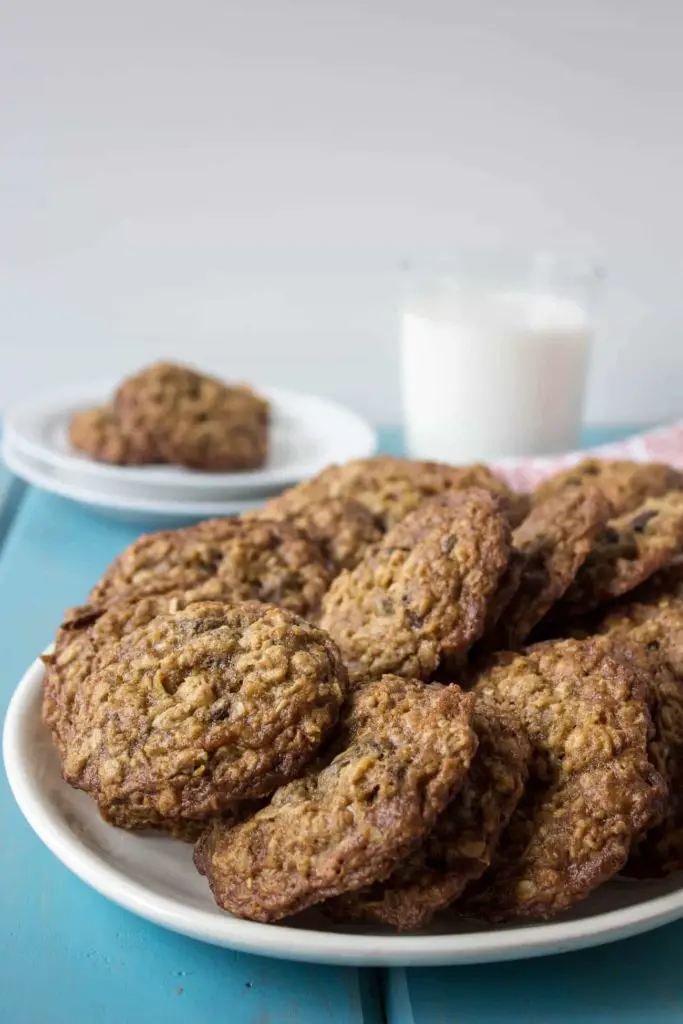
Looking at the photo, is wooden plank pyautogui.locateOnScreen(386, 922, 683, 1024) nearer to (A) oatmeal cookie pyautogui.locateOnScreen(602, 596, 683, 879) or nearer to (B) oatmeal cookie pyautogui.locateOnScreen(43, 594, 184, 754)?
(A) oatmeal cookie pyautogui.locateOnScreen(602, 596, 683, 879)

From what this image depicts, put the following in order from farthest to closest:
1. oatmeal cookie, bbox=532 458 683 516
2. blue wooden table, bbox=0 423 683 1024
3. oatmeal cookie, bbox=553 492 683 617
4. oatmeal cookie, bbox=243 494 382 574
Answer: oatmeal cookie, bbox=532 458 683 516 → oatmeal cookie, bbox=243 494 382 574 → oatmeal cookie, bbox=553 492 683 617 → blue wooden table, bbox=0 423 683 1024

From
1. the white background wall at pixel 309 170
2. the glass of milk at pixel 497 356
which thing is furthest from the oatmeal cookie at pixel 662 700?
the white background wall at pixel 309 170

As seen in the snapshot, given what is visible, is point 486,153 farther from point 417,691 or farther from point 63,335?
point 417,691

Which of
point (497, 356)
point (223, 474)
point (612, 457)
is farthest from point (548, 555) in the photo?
point (497, 356)

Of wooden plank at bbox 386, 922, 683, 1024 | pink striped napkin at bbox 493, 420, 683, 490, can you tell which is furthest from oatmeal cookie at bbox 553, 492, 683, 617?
pink striped napkin at bbox 493, 420, 683, 490

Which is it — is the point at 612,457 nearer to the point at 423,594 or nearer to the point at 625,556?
the point at 625,556

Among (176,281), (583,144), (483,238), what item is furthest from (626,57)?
(176,281)
